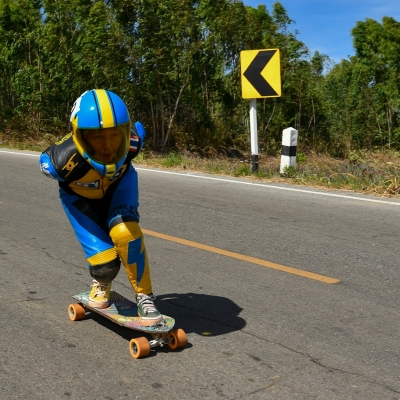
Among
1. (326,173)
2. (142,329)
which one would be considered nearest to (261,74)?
(326,173)

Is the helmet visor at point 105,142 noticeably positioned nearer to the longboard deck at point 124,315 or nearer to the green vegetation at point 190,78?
the longboard deck at point 124,315

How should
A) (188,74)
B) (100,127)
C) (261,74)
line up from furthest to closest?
1. (188,74)
2. (261,74)
3. (100,127)

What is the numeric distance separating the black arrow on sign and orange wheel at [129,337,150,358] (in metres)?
8.13

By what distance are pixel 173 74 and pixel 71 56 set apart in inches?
158

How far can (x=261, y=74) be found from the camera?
11.6m

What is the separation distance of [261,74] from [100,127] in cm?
817

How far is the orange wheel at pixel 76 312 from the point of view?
186 inches

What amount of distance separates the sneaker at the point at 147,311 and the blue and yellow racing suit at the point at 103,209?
46mm

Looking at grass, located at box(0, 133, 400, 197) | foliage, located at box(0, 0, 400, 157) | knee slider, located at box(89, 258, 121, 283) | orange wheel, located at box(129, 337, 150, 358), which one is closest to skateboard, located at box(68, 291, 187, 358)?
orange wheel, located at box(129, 337, 150, 358)

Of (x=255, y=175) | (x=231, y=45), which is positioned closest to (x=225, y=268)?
(x=255, y=175)

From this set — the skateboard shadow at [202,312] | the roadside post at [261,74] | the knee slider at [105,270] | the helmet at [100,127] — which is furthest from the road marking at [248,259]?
the roadside post at [261,74]

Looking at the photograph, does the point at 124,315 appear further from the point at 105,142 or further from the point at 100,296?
the point at 105,142

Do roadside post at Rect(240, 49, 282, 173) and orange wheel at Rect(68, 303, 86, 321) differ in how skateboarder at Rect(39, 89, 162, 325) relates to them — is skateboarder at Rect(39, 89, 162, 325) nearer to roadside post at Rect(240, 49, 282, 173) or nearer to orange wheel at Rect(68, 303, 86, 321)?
orange wheel at Rect(68, 303, 86, 321)

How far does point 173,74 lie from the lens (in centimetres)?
1695
